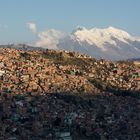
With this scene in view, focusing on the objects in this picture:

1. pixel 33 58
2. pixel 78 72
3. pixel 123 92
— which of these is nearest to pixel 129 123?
pixel 123 92

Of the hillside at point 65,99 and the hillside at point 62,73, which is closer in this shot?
the hillside at point 65,99

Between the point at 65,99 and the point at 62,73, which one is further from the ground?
the point at 62,73

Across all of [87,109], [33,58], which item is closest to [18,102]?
[87,109]

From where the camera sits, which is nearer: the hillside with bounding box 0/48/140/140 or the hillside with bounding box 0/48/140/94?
the hillside with bounding box 0/48/140/140

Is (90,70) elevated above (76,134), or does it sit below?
above

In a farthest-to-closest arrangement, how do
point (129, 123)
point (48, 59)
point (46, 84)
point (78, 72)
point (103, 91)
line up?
point (48, 59) < point (78, 72) < point (103, 91) < point (46, 84) < point (129, 123)

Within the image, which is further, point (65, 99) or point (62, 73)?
point (62, 73)

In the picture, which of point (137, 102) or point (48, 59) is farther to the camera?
point (48, 59)

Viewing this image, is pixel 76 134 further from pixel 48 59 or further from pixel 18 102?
pixel 48 59

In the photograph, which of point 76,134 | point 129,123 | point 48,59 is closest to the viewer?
point 76,134
